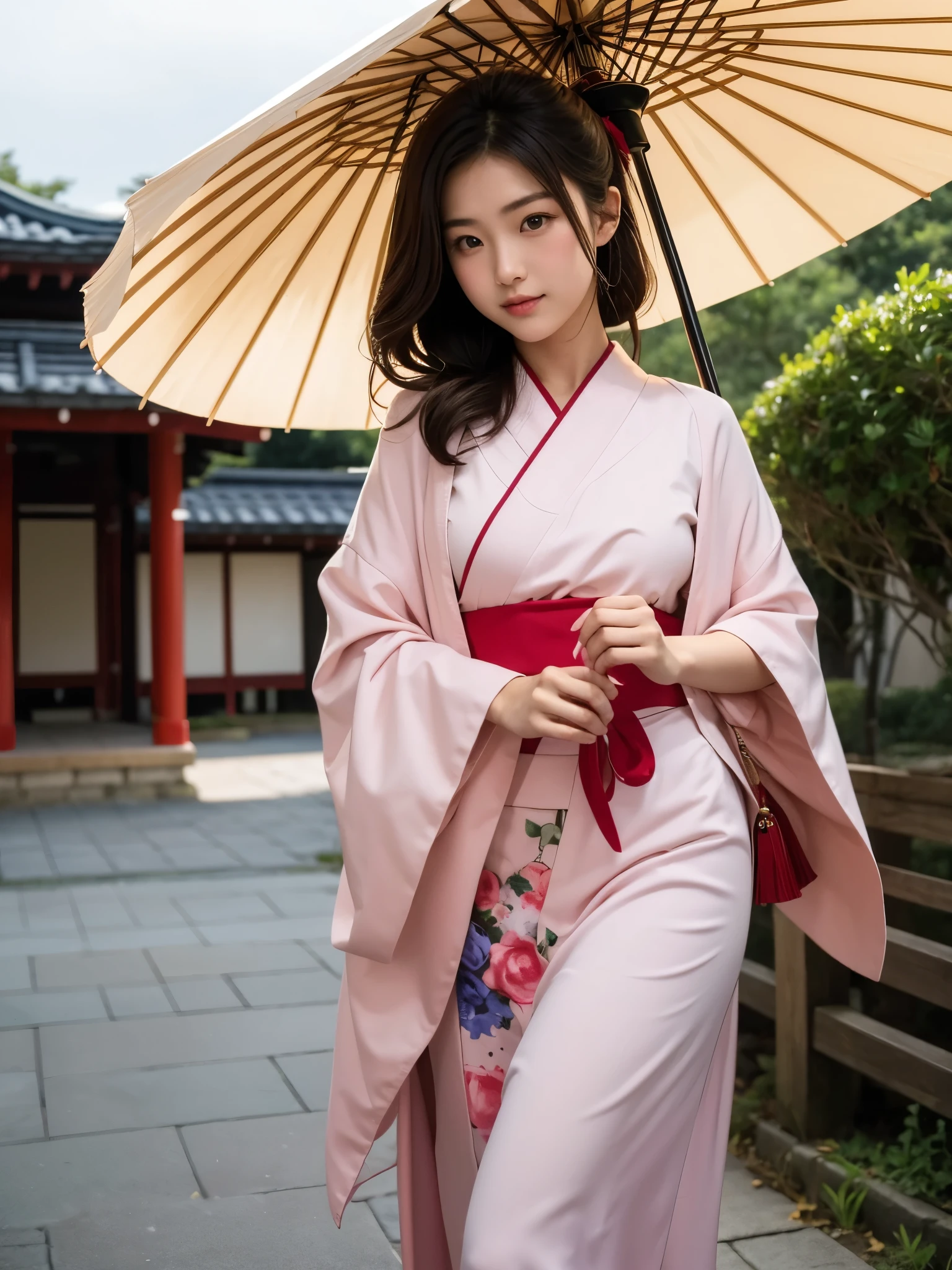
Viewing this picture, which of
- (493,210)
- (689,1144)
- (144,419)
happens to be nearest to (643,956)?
(689,1144)

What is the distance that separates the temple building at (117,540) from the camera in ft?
33.7

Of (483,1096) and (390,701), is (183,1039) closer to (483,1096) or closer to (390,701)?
(483,1096)

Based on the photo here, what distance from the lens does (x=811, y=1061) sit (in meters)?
3.21

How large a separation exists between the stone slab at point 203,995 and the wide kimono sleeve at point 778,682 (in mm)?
3242

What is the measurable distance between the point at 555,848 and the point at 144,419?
917cm

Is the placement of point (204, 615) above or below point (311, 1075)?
above

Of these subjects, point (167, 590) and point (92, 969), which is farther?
point (167, 590)

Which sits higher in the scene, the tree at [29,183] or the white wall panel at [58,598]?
the tree at [29,183]

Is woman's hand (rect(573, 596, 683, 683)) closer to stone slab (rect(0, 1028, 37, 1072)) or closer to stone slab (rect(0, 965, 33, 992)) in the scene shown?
stone slab (rect(0, 1028, 37, 1072))

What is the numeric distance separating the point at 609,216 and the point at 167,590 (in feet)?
30.7

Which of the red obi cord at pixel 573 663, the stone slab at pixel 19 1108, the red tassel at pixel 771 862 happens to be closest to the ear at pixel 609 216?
the red obi cord at pixel 573 663

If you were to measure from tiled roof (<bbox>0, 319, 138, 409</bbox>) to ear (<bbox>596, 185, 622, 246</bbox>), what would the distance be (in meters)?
8.14

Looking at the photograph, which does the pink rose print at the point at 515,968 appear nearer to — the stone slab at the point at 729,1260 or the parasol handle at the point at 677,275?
the parasol handle at the point at 677,275

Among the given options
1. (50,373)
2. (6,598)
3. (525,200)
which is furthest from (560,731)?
(6,598)
